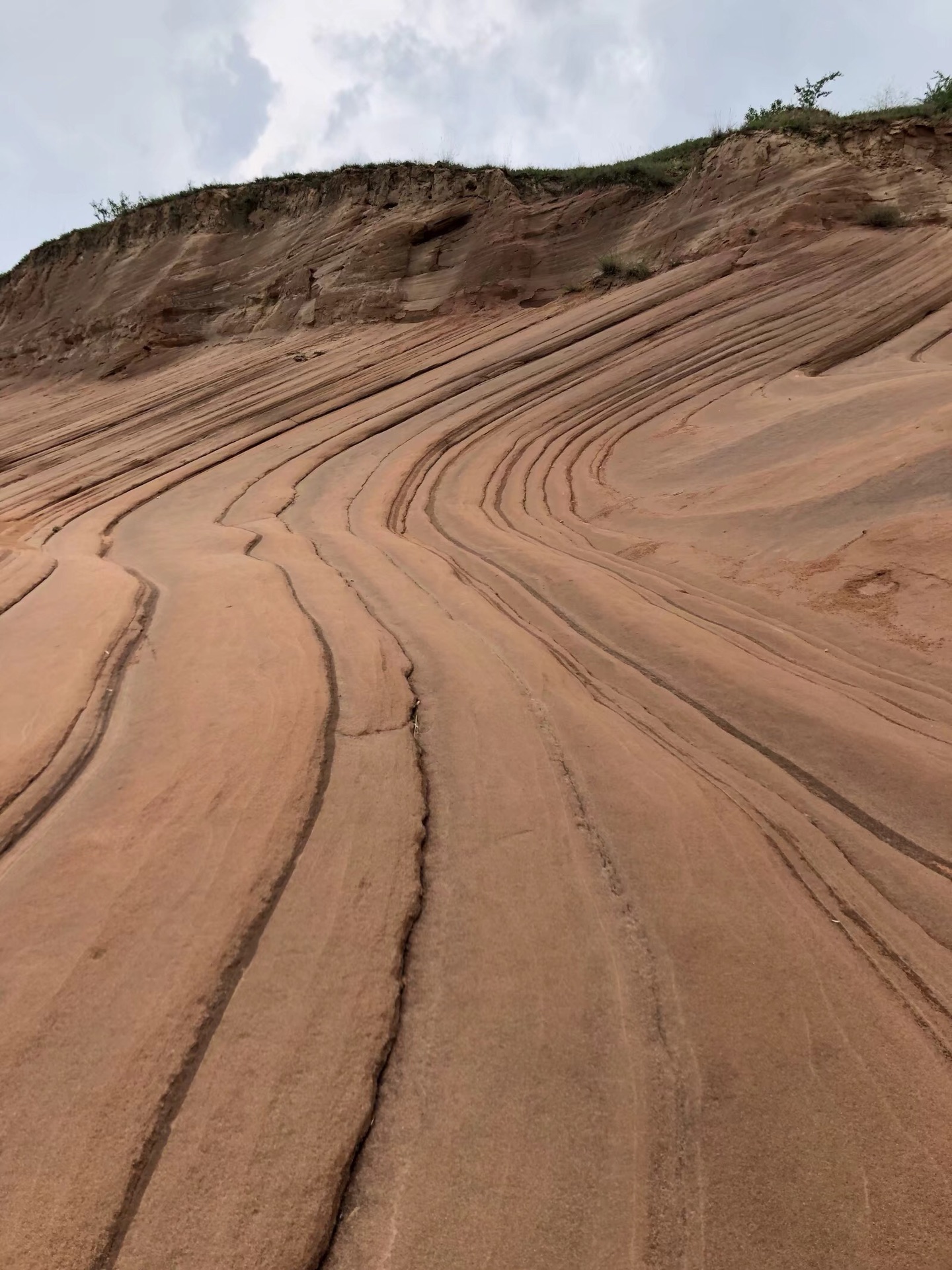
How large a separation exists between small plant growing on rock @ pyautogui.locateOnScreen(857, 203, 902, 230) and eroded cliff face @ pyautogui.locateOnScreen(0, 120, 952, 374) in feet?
0.79

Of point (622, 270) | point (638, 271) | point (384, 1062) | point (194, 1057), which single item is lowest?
point (384, 1062)

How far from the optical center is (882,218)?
10.3 meters

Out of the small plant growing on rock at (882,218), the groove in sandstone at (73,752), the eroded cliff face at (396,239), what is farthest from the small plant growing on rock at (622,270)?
the groove in sandstone at (73,752)

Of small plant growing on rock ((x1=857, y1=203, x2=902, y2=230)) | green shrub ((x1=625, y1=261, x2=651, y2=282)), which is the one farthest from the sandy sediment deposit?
green shrub ((x1=625, y1=261, x2=651, y2=282))

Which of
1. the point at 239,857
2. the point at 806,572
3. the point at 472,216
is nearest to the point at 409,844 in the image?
the point at 239,857

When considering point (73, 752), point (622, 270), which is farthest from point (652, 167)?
point (73, 752)

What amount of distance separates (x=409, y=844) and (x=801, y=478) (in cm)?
427

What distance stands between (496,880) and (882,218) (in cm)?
1222

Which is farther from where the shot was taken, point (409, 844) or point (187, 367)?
point (187, 367)

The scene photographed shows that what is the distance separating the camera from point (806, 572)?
3867 mm

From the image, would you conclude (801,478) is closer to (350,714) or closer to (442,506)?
(442,506)

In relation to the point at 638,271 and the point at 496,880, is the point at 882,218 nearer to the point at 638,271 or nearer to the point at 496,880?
the point at 638,271

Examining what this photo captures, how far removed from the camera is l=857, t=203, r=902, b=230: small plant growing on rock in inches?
404

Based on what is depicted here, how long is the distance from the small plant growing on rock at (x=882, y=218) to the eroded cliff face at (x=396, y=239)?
0.24 m
